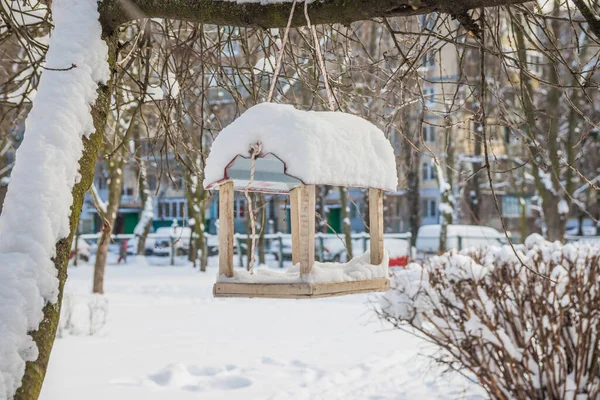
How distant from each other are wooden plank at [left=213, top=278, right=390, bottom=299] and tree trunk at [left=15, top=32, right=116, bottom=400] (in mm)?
525

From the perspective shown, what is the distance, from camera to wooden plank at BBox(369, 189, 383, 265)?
2547 mm

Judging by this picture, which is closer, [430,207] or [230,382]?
[230,382]

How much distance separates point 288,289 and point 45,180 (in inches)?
33.1

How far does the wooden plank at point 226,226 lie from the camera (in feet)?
7.77

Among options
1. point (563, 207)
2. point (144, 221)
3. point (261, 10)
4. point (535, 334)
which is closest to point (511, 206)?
point (563, 207)

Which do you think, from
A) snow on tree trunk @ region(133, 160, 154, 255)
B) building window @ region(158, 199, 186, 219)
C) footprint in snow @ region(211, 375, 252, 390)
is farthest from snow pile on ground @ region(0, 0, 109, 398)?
building window @ region(158, 199, 186, 219)

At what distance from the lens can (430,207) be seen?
3612cm

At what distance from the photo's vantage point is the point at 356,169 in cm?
225

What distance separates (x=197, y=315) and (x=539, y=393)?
6614mm

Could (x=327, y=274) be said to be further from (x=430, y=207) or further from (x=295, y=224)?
A: (x=430, y=207)

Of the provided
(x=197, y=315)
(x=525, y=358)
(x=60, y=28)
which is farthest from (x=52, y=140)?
(x=197, y=315)

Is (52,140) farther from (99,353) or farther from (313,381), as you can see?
(99,353)

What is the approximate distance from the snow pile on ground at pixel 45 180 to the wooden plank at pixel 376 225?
1.10m

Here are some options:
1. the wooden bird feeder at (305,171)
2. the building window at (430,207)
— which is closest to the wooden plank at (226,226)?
the wooden bird feeder at (305,171)
